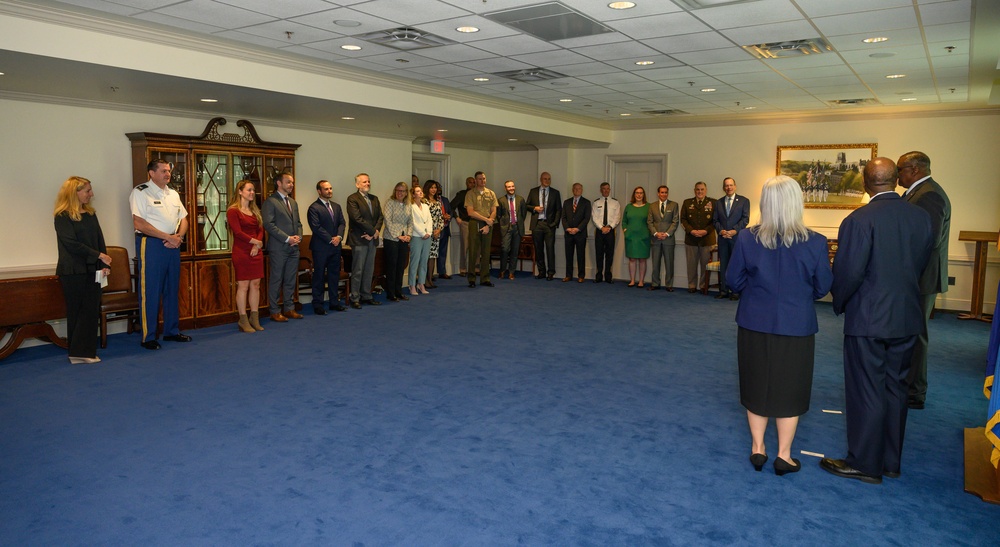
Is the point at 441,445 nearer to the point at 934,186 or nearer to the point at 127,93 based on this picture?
the point at 934,186

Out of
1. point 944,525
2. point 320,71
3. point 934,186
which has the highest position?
point 320,71

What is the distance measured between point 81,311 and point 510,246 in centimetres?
709

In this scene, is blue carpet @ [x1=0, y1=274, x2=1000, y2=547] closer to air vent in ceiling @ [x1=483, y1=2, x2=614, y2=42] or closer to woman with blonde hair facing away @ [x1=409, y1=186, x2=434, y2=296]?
air vent in ceiling @ [x1=483, y1=2, x2=614, y2=42]

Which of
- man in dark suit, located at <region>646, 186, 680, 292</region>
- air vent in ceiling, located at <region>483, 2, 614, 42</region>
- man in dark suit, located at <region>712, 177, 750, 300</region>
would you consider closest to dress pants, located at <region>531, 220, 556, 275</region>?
man in dark suit, located at <region>646, 186, 680, 292</region>

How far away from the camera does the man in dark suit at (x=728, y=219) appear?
974 cm

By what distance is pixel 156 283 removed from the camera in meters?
6.41

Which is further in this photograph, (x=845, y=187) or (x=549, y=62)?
(x=845, y=187)

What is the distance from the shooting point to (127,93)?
20.8ft

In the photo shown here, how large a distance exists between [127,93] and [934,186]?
660 cm

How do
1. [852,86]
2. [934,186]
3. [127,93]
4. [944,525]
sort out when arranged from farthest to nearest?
1. [852,86]
2. [127,93]
3. [934,186]
4. [944,525]

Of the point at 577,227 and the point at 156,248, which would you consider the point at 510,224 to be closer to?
the point at 577,227

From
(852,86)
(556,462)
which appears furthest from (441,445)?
(852,86)

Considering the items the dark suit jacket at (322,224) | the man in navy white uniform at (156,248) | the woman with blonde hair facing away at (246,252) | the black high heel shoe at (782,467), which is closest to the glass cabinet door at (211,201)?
the woman with blonde hair facing away at (246,252)

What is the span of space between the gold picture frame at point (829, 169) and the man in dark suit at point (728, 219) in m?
0.93
